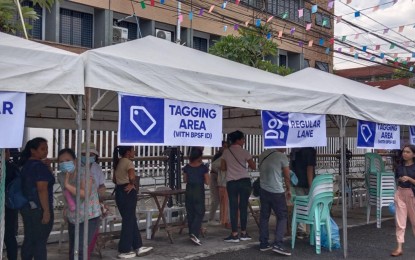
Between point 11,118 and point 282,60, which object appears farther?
point 282,60

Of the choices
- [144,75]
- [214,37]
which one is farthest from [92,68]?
[214,37]

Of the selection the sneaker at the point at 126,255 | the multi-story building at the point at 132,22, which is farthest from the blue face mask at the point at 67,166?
the multi-story building at the point at 132,22

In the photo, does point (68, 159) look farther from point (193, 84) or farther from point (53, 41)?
point (53, 41)

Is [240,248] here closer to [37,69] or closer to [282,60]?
[37,69]

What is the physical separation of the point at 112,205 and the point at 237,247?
239cm

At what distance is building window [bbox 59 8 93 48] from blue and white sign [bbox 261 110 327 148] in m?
13.0

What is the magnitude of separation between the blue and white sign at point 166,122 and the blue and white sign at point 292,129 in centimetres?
89

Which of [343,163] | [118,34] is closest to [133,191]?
[343,163]

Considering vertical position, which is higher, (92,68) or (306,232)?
(92,68)

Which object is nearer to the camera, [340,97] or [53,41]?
[340,97]

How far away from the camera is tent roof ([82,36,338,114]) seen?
Answer: 15.8ft

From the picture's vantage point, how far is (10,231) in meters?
5.55

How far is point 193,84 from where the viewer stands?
551cm

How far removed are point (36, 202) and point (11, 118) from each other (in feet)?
3.86
